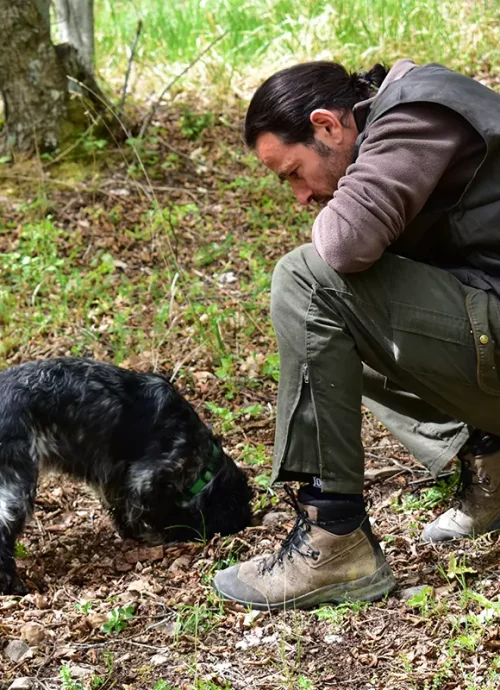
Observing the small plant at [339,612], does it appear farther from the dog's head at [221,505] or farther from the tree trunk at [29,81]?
the tree trunk at [29,81]

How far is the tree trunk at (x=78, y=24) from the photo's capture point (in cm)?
752

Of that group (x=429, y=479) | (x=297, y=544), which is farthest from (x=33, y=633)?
(x=429, y=479)

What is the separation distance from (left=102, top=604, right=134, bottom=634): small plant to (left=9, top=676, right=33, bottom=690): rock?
344mm

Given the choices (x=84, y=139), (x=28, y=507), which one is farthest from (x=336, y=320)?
(x=84, y=139)

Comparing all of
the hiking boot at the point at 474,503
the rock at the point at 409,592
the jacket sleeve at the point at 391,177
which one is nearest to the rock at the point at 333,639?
the rock at the point at 409,592

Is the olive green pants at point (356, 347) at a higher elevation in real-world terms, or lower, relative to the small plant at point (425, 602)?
higher

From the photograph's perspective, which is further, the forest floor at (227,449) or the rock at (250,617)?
the rock at (250,617)

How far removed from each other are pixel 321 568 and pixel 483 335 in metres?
0.97

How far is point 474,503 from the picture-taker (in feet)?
11.1

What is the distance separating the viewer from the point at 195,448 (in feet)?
12.7

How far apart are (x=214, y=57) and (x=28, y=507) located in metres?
6.28

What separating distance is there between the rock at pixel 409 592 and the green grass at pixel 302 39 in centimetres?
604

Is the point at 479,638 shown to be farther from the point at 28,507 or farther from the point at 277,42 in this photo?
the point at 277,42

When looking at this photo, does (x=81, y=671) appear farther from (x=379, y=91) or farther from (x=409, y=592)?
(x=379, y=91)
